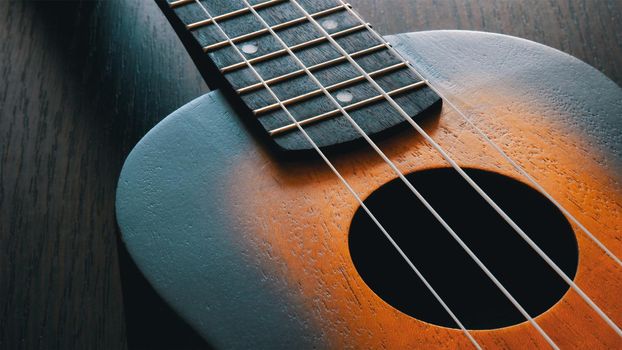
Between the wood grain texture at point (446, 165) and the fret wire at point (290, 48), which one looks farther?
the fret wire at point (290, 48)

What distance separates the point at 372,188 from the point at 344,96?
0.42ft

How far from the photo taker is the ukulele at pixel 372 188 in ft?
1.76

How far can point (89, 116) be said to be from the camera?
91cm

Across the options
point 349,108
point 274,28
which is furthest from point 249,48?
point 349,108

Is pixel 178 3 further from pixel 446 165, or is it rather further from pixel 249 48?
pixel 446 165

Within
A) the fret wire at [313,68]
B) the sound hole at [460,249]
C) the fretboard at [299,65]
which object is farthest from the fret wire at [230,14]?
the sound hole at [460,249]

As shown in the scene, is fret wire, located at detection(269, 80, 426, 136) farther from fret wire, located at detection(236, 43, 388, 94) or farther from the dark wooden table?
the dark wooden table

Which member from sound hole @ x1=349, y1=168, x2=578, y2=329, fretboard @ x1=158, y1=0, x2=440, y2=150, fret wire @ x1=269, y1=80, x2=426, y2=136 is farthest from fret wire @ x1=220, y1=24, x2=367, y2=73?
sound hole @ x1=349, y1=168, x2=578, y2=329

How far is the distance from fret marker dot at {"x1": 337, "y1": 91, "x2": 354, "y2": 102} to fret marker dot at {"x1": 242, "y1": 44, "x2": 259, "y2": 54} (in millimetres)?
114

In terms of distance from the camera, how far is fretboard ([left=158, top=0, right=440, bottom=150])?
685 mm

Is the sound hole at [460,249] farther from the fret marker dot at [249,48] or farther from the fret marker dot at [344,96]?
the fret marker dot at [249,48]

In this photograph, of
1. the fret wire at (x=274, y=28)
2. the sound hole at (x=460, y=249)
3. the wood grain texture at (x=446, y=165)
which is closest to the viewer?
the wood grain texture at (x=446, y=165)

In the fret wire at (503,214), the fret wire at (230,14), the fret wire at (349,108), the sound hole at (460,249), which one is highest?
the fret wire at (230,14)

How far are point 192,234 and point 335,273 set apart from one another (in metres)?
0.13
